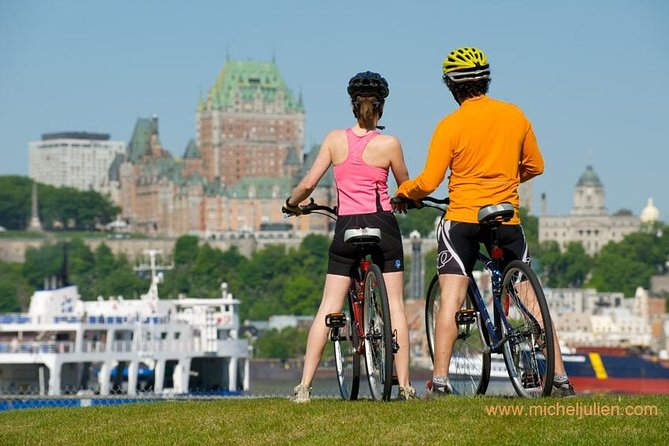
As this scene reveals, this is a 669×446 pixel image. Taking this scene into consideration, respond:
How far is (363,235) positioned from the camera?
12164 millimetres

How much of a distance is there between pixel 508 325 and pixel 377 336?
855 millimetres

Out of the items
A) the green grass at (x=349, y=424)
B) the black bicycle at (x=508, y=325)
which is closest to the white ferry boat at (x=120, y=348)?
the black bicycle at (x=508, y=325)

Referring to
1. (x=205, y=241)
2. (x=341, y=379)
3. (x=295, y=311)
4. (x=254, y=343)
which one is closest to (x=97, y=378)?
(x=341, y=379)

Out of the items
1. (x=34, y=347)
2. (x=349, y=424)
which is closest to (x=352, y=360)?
(x=349, y=424)

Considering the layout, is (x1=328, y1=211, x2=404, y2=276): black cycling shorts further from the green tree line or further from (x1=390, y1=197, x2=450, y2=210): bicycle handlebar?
Result: the green tree line

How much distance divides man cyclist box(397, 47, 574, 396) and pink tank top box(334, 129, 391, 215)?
14.3 inches

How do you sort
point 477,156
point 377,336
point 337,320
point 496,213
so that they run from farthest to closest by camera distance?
point 337,320 → point 377,336 → point 477,156 → point 496,213

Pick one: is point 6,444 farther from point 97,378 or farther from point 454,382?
point 97,378

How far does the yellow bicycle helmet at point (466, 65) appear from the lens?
12.0 meters

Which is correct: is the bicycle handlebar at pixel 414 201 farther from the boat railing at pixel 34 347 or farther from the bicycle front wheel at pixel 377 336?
the boat railing at pixel 34 347

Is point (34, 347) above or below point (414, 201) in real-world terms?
below

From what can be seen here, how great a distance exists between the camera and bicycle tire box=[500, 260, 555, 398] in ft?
37.3

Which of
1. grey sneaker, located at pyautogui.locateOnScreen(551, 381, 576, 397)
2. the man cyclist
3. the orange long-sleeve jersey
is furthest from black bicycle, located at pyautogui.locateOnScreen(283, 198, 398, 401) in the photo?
grey sneaker, located at pyautogui.locateOnScreen(551, 381, 576, 397)

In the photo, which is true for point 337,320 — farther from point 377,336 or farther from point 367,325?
point 377,336
